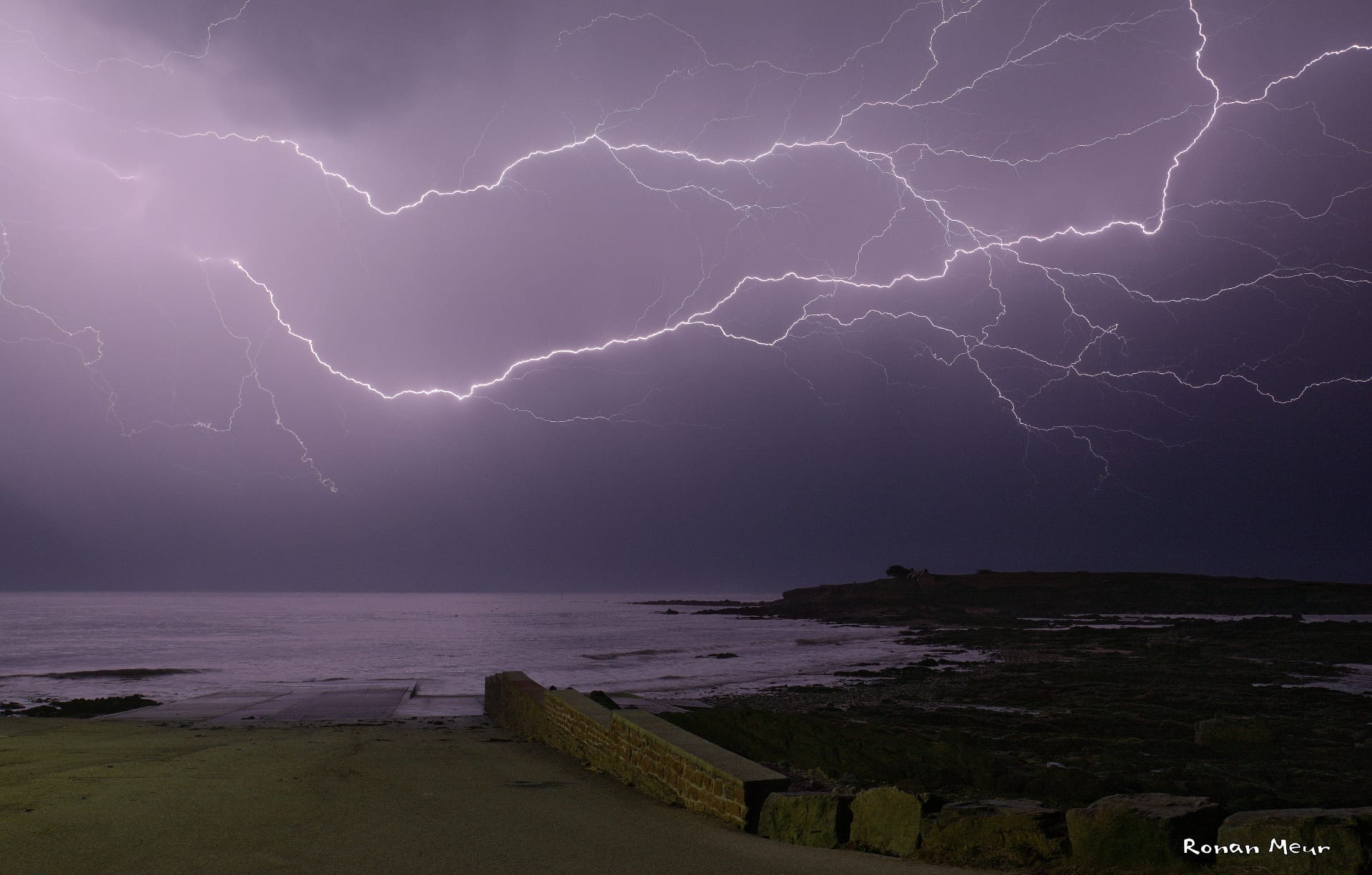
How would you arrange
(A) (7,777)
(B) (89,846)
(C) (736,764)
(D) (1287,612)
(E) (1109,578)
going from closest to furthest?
1. (B) (89,846)
2. (C) (736,764)
3. (A) (7,777)
4. (D) (1287,612)
5. (E) (1109,578)

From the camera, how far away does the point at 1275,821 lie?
10.2 ft

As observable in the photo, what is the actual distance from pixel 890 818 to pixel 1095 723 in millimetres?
7879

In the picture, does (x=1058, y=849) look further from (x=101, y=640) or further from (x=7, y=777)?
(x=101, y=640)

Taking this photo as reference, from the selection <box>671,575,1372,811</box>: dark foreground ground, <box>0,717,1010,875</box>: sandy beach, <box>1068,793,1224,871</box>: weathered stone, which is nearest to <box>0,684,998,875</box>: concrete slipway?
<box>0,717,1010,875</box>: sandy beach

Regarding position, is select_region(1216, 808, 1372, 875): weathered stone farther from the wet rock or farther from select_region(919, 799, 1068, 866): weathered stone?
the wet rock

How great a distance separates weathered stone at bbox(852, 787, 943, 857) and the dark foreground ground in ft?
6.75

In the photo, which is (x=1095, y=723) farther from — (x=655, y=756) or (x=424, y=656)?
(x=424, y=656)

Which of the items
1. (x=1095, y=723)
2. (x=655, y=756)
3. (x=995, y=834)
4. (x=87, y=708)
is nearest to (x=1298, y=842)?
(x=995, y=834)

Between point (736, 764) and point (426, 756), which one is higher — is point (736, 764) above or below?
above

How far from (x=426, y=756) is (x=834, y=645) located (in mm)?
25406

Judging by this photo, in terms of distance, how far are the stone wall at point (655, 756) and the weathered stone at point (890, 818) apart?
546 mm

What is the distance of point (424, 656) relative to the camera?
28.6 metres

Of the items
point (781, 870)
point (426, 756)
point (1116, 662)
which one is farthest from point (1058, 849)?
point (1116, 662)

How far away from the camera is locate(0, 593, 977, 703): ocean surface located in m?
19.2
